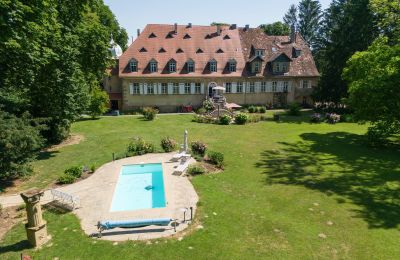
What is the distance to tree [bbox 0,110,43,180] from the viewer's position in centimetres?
1460

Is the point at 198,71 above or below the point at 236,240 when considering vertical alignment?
above

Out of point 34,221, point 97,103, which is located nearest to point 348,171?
point 34,221

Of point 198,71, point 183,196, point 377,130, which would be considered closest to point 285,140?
point 377,130

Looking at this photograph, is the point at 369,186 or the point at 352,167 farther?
the point at 352,167

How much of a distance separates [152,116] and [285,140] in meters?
16.5

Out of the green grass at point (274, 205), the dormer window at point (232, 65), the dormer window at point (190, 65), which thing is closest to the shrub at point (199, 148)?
the green grass at point (274, 205)

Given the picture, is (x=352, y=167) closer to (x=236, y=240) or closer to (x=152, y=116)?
(x=236, y=240)

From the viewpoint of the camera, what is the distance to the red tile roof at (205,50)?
144 feet

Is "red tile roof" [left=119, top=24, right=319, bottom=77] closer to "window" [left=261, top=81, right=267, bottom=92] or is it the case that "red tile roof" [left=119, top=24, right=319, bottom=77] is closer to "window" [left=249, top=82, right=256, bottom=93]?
"window" [left=261, top=81, right=267, bottom=92]

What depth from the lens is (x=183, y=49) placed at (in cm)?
4569

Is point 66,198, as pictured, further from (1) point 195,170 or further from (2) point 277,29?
(2) point 277,29

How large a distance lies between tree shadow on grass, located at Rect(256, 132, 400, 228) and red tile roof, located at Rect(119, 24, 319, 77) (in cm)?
2218

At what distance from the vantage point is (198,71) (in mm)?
44719

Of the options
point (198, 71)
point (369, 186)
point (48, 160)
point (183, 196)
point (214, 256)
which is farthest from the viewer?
point (198, 71)
